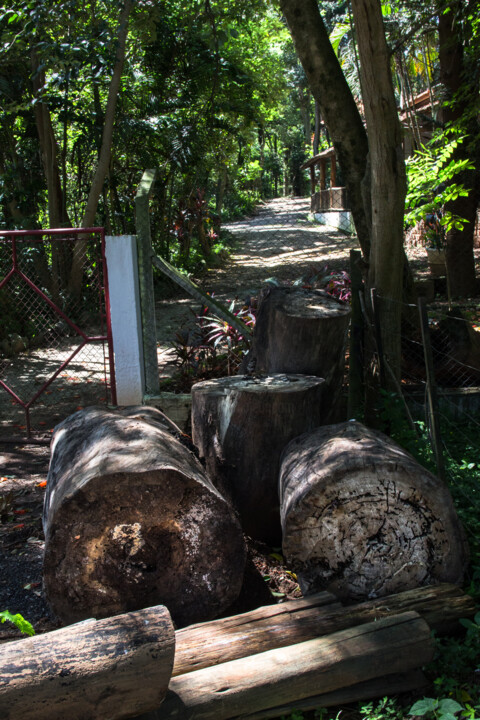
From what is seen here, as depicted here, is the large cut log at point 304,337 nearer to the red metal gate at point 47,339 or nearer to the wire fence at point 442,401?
the wire fence at point 442,401

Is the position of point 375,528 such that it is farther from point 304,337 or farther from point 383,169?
point 383,169

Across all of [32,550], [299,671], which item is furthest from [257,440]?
[299,671]

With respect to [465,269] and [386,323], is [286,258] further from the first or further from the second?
[386,323]

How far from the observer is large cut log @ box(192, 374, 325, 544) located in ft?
13.2

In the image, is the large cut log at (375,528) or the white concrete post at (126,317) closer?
the large cut log at (375,528)

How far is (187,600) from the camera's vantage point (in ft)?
10.3

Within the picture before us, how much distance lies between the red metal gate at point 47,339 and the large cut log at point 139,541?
120 inches

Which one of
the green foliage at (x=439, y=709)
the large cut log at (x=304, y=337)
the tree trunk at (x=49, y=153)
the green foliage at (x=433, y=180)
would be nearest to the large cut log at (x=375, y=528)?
the green foliage at (x=439, y=709)

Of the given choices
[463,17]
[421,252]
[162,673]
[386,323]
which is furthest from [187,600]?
[421,252]

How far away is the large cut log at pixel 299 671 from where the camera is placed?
2416 millimetres

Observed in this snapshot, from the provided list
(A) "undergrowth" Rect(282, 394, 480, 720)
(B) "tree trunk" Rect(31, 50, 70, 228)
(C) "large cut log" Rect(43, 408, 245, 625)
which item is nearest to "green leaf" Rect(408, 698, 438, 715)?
(A) "undergrowth" Rect(282, 394, 480, 720)

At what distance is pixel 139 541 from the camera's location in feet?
10.1

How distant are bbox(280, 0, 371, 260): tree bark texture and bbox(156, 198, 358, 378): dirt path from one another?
2.27 meters

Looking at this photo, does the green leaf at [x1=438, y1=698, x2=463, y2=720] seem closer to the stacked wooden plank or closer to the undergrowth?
the undergrowth
